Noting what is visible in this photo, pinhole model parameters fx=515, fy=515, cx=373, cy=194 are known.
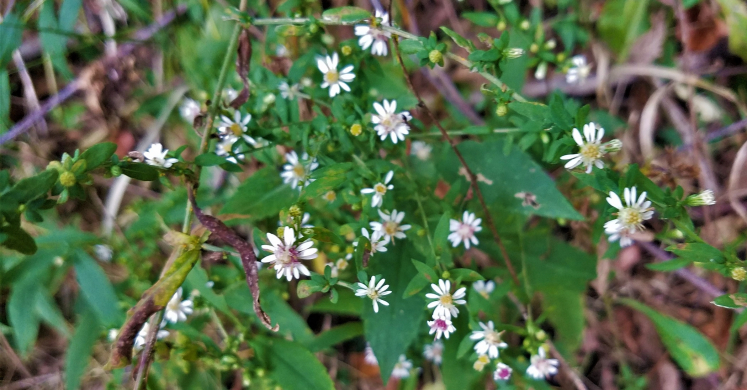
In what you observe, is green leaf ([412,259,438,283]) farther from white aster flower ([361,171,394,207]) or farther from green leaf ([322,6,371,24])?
green leaf ([322,6,371,24])

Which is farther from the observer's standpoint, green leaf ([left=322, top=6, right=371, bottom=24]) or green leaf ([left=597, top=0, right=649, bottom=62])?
green leaf ([left=597, top=0, right=649, bottom=62])

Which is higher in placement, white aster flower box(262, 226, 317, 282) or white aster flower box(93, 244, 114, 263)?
white aster flower box(262, 226, 317, 282)

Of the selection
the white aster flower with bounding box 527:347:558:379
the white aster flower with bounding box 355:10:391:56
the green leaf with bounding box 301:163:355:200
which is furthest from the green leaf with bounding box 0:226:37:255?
the white aster flower with bounding box 527:347:558:379

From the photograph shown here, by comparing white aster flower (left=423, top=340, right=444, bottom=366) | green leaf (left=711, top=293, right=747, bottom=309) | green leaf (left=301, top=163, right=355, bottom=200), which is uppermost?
green leaf (left=301, top=163, right=355, bottom=200)

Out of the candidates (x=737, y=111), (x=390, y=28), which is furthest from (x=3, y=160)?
(x=737, y=111)

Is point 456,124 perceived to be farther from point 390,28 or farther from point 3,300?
point 3,300

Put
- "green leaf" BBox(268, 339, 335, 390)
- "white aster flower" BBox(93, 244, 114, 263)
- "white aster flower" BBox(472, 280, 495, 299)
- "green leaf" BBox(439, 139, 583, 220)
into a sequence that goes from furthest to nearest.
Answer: "white aster flower" BBox(93, 244, 114, 263)
"white aster flower" BBox(472, 280, 495, 299)
"green leaf" BBox(268, 339, 335, 390)
"green leaf" BBox(439, 139, 583, 220)

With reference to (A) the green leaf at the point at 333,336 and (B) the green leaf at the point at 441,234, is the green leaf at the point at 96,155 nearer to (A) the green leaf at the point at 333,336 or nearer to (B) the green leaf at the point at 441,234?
(B) the green leaf at the point at 441,234

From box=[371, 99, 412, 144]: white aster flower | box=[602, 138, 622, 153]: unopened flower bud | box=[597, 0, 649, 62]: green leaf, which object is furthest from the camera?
box=[597, 0, 649, 62]: green leaf
